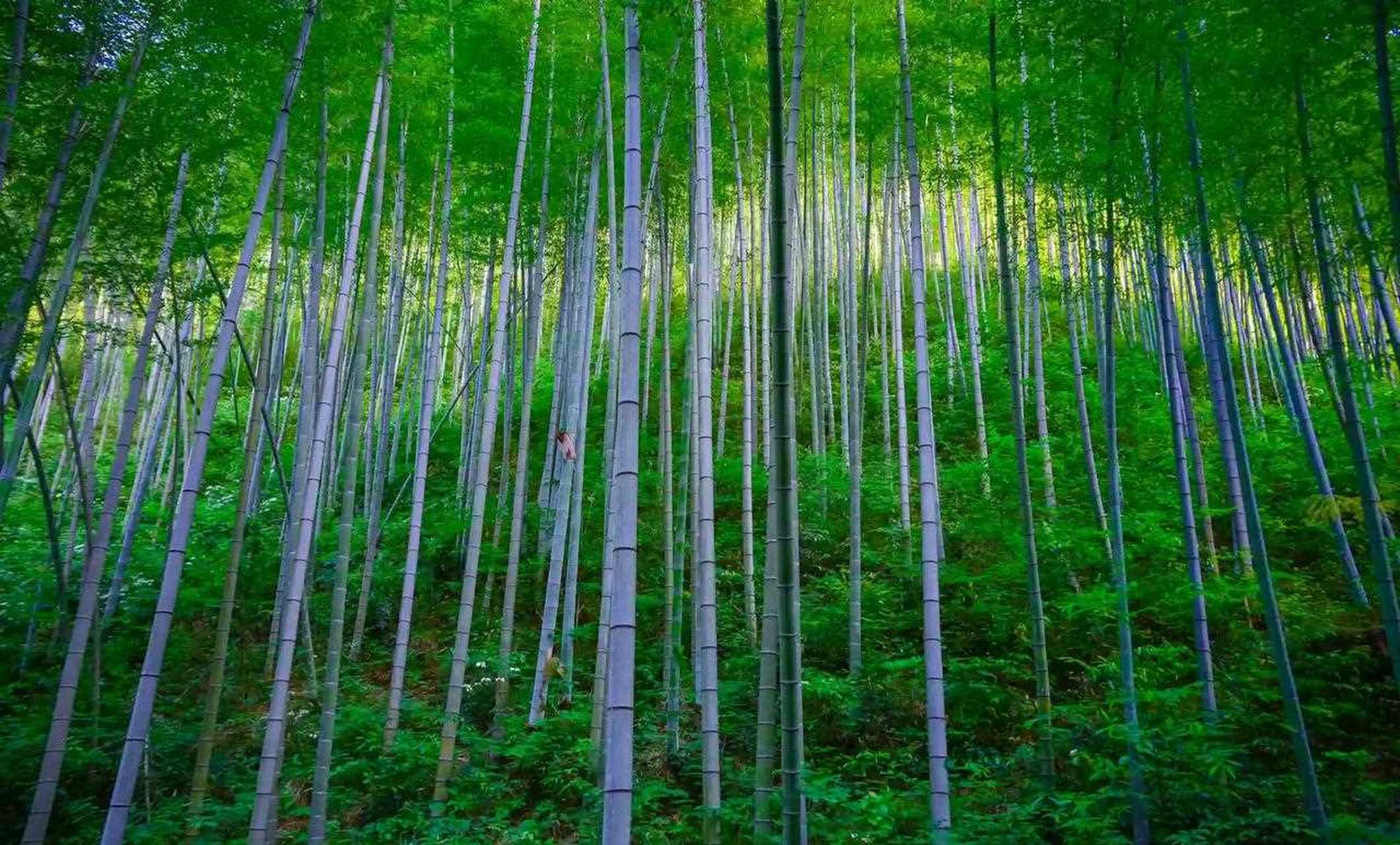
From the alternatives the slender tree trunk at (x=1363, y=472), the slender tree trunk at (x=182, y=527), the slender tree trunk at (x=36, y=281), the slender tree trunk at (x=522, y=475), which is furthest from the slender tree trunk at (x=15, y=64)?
the slender tree trunk at (x=1363, y=472)

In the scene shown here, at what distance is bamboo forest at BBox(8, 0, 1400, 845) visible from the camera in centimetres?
320

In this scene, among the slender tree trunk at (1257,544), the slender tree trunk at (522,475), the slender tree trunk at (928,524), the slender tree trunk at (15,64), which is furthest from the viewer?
the slender tree trunk at (522,475)

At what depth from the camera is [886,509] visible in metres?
7.50

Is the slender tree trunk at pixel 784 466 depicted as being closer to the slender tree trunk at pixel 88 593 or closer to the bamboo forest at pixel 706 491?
the bamboo forest at pixel 706 491

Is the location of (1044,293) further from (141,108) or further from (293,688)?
(293,688)

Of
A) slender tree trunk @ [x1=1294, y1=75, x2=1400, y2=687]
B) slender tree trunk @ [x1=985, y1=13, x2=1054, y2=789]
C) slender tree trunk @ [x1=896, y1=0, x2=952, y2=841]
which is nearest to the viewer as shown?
slender tree trunk @ [x1=1294, y1=75, x2=1400, y2=687]

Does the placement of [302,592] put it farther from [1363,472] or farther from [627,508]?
[1363,472]

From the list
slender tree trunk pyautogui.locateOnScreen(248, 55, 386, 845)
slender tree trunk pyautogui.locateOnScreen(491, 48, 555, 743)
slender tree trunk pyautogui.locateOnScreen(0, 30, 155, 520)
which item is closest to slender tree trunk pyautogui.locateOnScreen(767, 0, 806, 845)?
slender tree trunk pyautogui.locateOnScreen(248, 55, 386, 845)

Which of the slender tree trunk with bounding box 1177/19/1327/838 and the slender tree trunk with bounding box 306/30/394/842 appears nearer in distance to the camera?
the slender tree trunk with bounding box 1177/19/1327/838

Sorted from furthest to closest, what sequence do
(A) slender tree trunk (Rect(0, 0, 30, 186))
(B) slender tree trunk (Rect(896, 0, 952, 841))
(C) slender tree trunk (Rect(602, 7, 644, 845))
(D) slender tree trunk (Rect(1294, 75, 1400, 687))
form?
(A) slender tree trunk (Rect(0, 0, 30, 186)) → (B) slender tree trunk (Rect(896, 0, 952, 841)) → (D) slender tree trunk (Rect(1294, 75, 1400, 687)) → (C) slender tree trunk (Rect(602, 7, 644, 845))

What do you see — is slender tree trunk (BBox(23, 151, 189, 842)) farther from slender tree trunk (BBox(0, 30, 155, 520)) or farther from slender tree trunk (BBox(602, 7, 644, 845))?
slender tree trunk (BBox(602, 7, 644, 845))

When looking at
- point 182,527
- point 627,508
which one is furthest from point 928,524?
point 182,527

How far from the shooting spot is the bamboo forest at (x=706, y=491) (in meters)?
3.20

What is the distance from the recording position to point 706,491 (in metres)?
3.13
